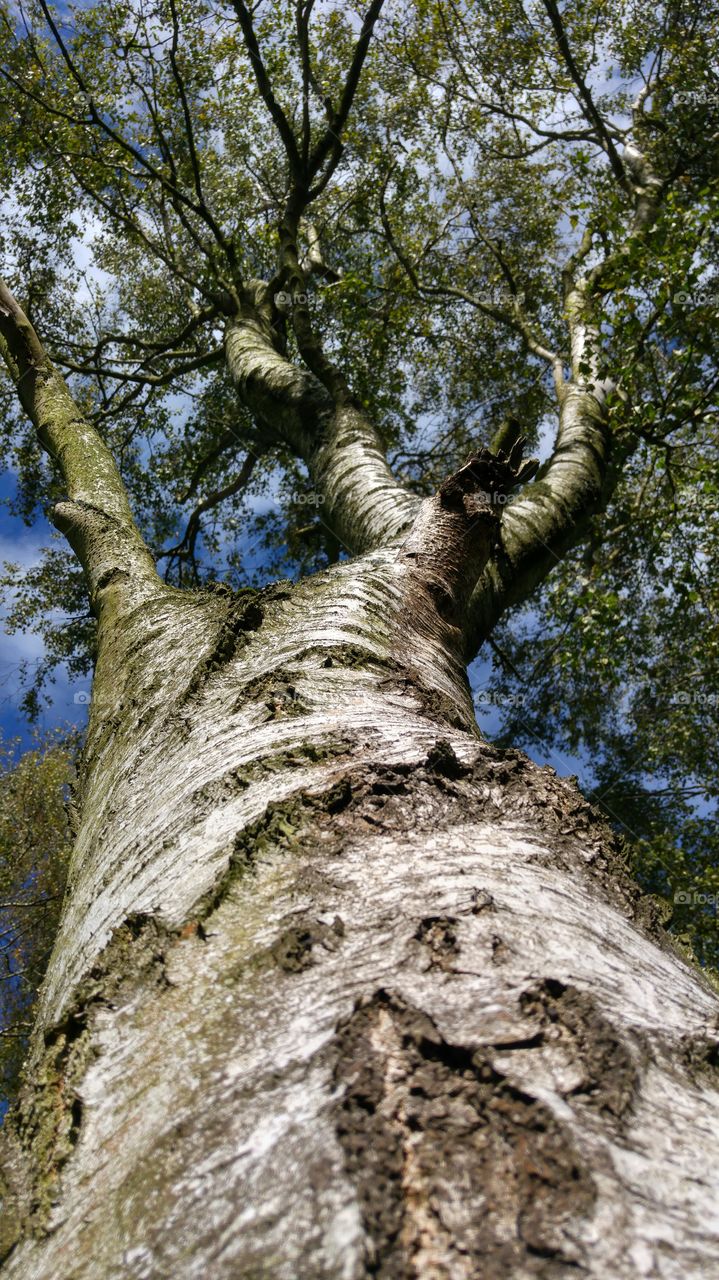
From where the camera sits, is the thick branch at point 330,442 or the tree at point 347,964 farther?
the thick branch at point 330,442

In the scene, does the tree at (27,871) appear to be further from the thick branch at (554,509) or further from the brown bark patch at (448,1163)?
the brown bark patch at (448,1163)

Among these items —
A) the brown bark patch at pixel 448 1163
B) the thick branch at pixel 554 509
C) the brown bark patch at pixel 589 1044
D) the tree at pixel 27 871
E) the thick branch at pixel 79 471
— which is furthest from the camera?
the tree at pixel 27 871

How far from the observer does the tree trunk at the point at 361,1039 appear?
51 cm

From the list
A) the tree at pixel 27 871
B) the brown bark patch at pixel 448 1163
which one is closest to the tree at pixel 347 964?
the brown bark patch at pixel 448 1163

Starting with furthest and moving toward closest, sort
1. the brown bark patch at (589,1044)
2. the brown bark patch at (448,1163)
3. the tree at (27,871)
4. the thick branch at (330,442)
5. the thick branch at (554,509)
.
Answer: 1. the tree at (27,871)
2. the thick branch at (330,442)
3. the thick branch at (554,509)
4. the brown bark patch at (589,1044)
5. the brown bark patch at (448,1163)

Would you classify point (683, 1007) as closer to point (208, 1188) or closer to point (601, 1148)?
point (601, 1148)

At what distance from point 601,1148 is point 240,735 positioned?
96cm

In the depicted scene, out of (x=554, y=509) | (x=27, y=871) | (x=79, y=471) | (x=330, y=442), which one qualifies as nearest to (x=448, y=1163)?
(x=79, y=471)

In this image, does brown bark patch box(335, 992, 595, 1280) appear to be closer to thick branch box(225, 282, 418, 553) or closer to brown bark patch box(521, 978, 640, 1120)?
brown bark patch box(521, 978, 640, 1120)

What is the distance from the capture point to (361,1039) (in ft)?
2.16

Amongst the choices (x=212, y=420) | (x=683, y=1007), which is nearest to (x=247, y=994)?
(x=683, y=1007)

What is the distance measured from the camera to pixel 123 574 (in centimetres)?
296

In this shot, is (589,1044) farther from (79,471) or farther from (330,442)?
(330,442)

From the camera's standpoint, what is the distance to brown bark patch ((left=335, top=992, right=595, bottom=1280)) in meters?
0.49
